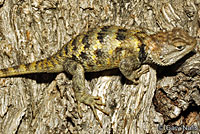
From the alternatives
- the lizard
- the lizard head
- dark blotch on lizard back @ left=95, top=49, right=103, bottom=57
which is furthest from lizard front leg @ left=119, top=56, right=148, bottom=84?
dark blotch on lizard back @ left=95, top=49, right=103, bottom=57

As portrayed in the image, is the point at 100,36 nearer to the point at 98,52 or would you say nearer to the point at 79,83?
the point at 98,52

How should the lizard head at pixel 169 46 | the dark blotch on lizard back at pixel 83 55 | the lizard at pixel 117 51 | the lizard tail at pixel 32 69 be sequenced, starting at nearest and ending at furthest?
1. the lizard head at pixel 169 46
2. the lizard at pixel 117 51
3. the dark blotch on lizard back at pixel 83 55
4. the lizard tail at pixel 32 69

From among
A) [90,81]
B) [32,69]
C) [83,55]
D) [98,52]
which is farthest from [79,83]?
[32,69]

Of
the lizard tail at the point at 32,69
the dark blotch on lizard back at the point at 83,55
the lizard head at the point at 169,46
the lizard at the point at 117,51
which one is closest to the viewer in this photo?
the lizard head at the point at 169,46

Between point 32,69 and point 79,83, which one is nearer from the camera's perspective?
point 79,83

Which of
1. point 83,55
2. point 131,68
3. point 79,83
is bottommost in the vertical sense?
point 79,83

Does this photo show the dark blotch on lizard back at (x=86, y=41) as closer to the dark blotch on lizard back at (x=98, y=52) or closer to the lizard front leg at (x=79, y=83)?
the dark blotch on lizard back at (x=98, y=52)

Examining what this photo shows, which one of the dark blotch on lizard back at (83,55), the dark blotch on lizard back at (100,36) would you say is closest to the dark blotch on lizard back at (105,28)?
the dark blotch on lizard back at (100,36)

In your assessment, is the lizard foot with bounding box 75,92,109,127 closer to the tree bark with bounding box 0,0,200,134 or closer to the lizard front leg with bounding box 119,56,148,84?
the tree bark with bounding box 0,0,200,134
